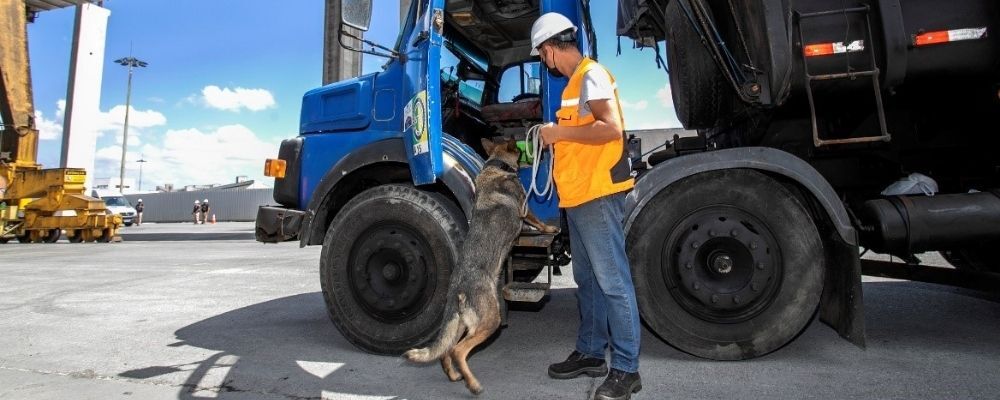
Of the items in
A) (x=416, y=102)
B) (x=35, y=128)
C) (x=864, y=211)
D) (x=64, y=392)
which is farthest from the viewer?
(x=35, y=128)

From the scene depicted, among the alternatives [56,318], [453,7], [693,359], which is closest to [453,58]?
[453,7]

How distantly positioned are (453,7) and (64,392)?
3567mm

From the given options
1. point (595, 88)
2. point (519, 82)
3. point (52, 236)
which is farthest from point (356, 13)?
point (52, 236)

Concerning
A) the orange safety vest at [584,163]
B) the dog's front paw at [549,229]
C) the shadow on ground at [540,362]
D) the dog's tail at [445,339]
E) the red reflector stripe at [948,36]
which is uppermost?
the red reflector stripe at [948,36]

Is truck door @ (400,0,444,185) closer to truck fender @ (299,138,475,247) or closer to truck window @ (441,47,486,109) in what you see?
truck fender @ (299,138,475,247)

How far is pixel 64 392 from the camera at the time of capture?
284cm

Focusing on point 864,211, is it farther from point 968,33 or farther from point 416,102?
point 416,102

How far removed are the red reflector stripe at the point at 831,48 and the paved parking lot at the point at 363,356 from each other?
74.4 inches

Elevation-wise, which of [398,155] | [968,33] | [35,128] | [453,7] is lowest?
[398,155]

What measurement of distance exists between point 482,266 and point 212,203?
39239 mm

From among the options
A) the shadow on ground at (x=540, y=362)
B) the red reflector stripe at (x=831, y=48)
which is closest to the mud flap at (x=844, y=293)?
the shadow on ground at (x=540, y=362)

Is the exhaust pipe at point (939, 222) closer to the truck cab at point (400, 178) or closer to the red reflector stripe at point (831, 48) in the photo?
the red reflector stripe at point (831, 48)

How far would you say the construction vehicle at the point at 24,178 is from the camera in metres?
13.4

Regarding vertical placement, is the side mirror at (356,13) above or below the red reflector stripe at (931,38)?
above
